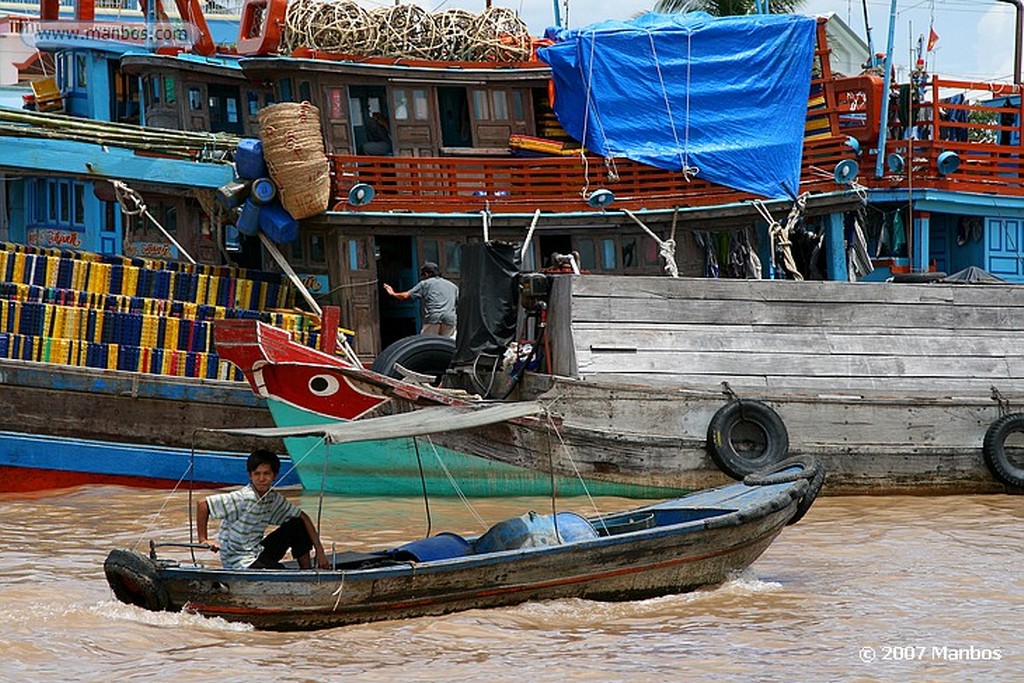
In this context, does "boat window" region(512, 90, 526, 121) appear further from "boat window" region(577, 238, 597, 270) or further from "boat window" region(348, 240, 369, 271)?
"boat window" region(348, 240, 369, 271)

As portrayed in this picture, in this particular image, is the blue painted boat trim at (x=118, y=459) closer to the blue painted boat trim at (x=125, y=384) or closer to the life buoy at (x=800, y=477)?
the blue painted boat trim at (x=125, y=384)

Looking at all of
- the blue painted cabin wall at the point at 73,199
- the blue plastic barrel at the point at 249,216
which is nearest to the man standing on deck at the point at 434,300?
the blue plastic barrel at the point at 249,216

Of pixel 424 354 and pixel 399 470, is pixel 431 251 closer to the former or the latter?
pixel 424 354

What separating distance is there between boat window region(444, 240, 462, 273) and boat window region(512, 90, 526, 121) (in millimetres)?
1903

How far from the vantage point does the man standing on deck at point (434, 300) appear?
15289 millimetres

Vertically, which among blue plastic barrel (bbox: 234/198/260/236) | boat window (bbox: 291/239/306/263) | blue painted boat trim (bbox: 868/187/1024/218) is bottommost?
boat window (bbox: 291/239/306/263)

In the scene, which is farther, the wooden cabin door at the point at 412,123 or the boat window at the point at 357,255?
the wooden cabin door at the point at 412,123

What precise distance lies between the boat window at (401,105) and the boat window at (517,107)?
4.32ft

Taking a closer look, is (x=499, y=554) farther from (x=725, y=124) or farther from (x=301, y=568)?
(x=725, y=124)

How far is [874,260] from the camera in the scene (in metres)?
18.2

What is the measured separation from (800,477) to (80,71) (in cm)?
1247

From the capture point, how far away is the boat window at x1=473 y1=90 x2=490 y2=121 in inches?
675

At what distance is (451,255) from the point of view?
16.6 m

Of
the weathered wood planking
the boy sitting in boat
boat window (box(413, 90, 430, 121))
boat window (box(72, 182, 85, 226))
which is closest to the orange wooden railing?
the weathered wood planking
